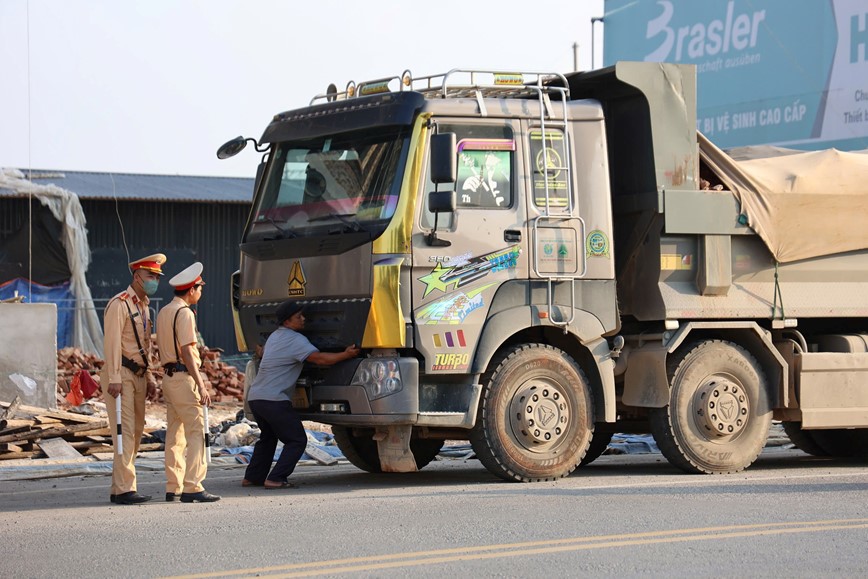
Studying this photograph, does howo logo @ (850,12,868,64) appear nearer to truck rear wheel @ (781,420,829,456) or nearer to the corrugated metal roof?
truck rear wheel @ (781,420,829,456)

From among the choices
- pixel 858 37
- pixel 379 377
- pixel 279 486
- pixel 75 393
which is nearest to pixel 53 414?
pixel 279 486

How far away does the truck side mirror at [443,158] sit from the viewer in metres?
10.5

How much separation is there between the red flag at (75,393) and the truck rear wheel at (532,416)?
32.3ft

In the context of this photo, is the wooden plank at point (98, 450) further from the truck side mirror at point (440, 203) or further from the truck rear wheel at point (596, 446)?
the truck side mirror at point (440, 203)

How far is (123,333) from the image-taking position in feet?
33.6

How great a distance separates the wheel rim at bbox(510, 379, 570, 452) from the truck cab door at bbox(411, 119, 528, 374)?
64cm

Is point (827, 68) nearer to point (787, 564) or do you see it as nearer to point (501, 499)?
point (501, 499)

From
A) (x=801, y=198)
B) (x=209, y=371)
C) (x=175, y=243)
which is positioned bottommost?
(x=209, y=371)

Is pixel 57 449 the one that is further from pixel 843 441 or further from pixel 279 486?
pixel 843 441

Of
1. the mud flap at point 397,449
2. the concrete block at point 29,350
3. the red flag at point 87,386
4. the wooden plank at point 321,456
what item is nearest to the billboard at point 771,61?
the red flag at point 87,386

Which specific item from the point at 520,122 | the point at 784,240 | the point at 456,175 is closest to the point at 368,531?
the point at 456,175

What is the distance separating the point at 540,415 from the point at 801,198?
339 centimetres

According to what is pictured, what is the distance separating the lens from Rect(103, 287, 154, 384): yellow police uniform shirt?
1014 centimetres

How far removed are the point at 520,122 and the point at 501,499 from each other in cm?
318
